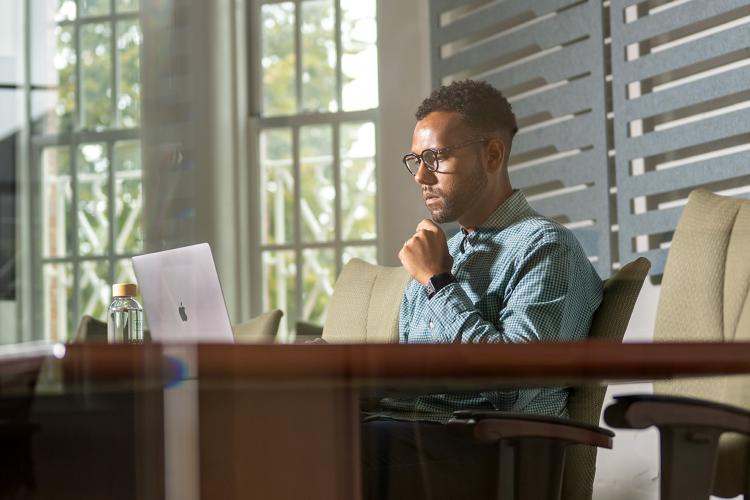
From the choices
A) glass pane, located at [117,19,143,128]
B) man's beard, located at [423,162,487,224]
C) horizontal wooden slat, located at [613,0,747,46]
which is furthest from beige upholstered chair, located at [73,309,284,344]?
horizontal wooden slat, located at [613,0,747,46]

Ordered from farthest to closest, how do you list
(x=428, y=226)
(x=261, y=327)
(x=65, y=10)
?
(x=65, y=10)
(x=261, y=327)
(x=428, y=226)

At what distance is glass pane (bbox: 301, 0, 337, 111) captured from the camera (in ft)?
8.16

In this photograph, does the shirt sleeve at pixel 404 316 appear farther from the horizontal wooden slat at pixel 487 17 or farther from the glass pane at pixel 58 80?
the glass pane at pixel 58 80

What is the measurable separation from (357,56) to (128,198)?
3.09ft

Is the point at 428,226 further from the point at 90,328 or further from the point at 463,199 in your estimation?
the point at 90,328

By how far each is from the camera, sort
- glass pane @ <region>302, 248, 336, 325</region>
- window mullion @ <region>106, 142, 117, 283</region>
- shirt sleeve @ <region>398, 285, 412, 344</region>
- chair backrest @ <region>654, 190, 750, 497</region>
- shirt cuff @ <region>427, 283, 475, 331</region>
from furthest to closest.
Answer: window mullion @ <region>106, 142, 117, 283</region> < glass pane @ <region>302, 248, 336, 325</region> < shirt sleeve @ <region>398, 285, 412, 344</region> < shirt cuff @ <region>427, 283, 475, 331</region> < chair backrest @ <region>654, 190, 750, 497</region>

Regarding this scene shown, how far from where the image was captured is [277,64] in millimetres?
2482

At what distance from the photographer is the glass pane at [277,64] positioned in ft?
8.12

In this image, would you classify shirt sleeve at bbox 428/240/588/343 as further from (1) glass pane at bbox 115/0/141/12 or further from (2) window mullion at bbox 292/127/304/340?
(1) glass pane at bbox 115/0/141/12

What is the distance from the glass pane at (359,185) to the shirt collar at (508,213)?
1.11m

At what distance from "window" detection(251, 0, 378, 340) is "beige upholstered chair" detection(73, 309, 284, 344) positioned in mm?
113

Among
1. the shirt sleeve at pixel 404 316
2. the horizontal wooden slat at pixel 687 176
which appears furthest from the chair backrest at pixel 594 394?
the horizontal wooden slat at pixel 687 176

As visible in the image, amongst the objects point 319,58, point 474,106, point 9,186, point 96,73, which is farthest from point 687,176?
point 9,186

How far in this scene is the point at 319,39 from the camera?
2.51 meters
